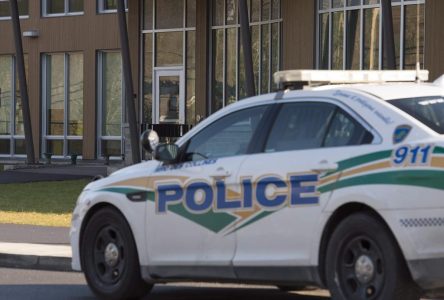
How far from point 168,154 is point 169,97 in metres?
21.6

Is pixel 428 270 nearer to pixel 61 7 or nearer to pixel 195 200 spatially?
pixel 195 200

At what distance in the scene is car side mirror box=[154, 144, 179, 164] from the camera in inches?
373

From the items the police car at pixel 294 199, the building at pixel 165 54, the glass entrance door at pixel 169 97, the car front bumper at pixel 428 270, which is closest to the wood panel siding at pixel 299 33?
the building at pixel 165 54

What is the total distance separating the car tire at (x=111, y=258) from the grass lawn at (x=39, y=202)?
270 inches

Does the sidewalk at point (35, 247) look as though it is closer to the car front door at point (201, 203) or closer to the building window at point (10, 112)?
the car front door at point (201, 203)

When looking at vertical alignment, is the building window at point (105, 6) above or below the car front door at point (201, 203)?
above

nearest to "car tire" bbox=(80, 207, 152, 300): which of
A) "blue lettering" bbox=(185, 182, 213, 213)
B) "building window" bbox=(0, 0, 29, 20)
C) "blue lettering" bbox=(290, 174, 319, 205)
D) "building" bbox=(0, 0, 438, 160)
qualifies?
"blue lettering" bbox=(185, 182, 213, 213)

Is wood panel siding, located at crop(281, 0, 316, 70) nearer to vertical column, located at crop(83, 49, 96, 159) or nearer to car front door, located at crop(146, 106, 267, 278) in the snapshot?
vertical column, located at crop(83, 49, 96, 159)

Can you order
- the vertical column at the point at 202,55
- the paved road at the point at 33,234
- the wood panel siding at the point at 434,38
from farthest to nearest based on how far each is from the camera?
1. the vertical column at the point at 202,55
2. the wood panel siding at the point at 434,38
3. the paved road at the point at 33,234

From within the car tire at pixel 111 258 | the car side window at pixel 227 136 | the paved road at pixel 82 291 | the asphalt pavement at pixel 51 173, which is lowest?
the asphalt pavement at pixel 51 173

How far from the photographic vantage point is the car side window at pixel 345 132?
26.8ft

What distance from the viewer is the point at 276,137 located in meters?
8.84

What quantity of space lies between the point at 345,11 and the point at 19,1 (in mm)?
16679

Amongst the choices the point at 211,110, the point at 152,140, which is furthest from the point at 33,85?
the point at 152,140
